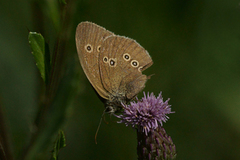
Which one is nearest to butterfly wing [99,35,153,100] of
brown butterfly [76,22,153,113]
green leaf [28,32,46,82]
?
brown butterfly [76,22,153,113]

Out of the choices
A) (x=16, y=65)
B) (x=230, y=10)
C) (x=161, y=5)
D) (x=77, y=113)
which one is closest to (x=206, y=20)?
(x=230, y=10)

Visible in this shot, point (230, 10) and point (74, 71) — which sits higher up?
point (230, 10)

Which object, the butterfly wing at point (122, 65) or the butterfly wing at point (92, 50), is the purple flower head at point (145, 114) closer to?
the butterfly wing at point (122, 65)

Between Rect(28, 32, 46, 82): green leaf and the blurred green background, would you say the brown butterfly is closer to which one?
the blurred green background

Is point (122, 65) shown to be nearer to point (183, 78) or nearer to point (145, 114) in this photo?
point (145, 114)

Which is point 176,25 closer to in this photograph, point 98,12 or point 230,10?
point 230,10

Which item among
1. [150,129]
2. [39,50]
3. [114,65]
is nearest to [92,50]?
[114,65]
